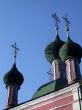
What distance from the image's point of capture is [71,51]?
2109cm

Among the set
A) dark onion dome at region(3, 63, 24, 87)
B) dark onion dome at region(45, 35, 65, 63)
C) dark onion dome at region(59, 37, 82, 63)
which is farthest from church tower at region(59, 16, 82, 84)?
dark onion dome at region(3, 63, 24, 87)

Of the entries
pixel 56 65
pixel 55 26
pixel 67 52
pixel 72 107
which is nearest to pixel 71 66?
pixel 67 52

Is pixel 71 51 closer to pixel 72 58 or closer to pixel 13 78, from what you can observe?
pixel 72 58

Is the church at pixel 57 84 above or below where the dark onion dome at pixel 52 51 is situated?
below

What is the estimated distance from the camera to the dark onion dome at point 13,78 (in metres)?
23.4

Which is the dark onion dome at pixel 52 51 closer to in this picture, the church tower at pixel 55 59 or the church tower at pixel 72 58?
the church tower at pixel 55 59

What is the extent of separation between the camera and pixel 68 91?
19.4 m

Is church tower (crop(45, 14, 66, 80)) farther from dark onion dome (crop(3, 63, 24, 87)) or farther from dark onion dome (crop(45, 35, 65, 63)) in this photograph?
dark onion dome (crop(3, 63, 24, 87))

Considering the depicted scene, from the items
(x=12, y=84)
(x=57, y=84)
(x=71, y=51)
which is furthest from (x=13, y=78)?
(x=71, y=51)

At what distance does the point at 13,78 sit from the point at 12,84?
0.38 meters

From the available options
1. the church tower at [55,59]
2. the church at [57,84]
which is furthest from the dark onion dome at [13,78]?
the church tower at [55,59]

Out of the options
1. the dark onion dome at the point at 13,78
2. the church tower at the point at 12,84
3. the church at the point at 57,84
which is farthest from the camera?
the dark onion dome at the point at 13,78

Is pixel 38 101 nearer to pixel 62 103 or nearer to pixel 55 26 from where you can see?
pixel 62 103

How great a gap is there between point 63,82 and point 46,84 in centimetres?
109
